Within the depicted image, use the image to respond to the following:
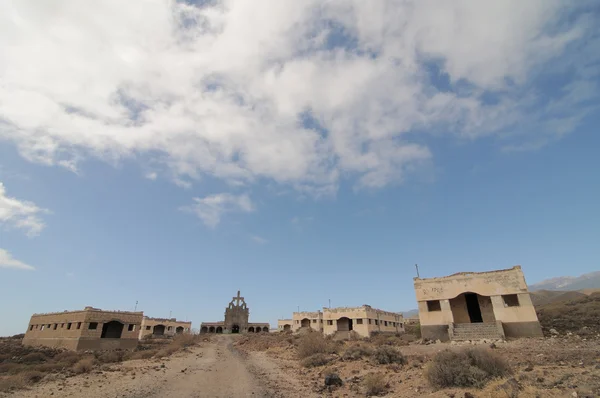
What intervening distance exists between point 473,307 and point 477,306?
1.27ft

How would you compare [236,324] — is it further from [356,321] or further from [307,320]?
[356,321]

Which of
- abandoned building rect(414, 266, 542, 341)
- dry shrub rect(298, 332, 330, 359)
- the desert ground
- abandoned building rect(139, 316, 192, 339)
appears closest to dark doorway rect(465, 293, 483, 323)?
abandoned building rect(414, 266, 542, 341)

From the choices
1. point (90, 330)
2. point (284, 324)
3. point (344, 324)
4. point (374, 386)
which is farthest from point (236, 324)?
point (374, 386)

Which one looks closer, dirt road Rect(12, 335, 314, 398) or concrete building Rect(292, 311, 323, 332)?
dirt road Rect(12, 335, 314, 398)

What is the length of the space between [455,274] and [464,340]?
20.6 feet

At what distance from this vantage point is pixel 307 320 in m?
74.0

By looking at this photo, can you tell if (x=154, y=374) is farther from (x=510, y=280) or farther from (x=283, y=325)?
(x=283, y=325)

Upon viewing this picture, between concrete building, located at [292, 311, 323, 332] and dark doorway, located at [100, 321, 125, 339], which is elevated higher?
concrete building, located at [292, 311, 323, 332]

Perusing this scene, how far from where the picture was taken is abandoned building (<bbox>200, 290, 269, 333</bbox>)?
83.9m

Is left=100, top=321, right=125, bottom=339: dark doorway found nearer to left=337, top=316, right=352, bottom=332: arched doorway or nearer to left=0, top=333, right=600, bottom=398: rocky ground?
left=0, top=333, right=600, bottom=398: rocky ground

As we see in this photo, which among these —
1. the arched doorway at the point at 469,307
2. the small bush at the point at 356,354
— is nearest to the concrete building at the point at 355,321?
the arched doorway at the point at 469,307

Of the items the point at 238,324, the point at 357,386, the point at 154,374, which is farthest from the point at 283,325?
the point at 357,386

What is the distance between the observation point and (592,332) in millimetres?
23219

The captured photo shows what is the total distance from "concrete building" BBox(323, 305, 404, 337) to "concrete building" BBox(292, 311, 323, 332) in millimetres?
15691
